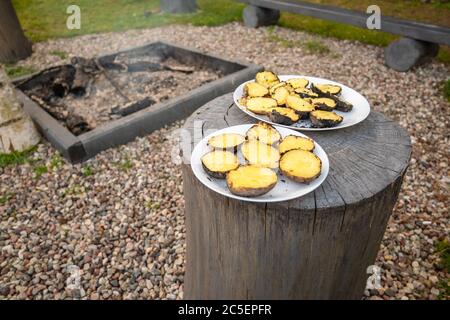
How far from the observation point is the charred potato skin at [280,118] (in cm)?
179

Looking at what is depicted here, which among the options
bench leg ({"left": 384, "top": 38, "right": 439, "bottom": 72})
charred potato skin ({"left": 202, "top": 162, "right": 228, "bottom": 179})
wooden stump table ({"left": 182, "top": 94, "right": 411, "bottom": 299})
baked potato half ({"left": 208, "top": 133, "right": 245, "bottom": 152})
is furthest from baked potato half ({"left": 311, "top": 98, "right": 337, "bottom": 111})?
bench leg ({"left": 384, "top": 38, "right": 439, "bottom": 72})

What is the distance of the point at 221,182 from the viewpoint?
1.45 metres

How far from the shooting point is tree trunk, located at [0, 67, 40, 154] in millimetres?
3439

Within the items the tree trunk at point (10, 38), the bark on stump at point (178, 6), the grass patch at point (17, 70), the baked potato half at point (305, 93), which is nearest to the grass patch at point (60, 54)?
the tree trunk at point (10, 38)

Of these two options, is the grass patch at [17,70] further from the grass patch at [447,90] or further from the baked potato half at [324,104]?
the grass patch at [447,90]

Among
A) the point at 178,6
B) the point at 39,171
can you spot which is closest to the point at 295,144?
the point at 39,171

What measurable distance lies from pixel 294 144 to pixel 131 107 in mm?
3005

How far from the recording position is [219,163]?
4.78ft

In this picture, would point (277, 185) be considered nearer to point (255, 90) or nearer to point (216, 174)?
point (216, 174)

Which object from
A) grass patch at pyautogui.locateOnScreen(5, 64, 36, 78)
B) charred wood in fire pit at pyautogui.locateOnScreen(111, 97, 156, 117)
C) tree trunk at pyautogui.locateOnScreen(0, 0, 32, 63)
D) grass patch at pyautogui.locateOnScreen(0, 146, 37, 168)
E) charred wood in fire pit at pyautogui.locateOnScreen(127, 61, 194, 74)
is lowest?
grass patch at pyautogui.locateOnScreen(0, 146, 37, 168)

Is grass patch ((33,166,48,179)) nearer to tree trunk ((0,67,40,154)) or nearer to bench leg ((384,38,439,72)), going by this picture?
tree trunk ((0,67,40,154))

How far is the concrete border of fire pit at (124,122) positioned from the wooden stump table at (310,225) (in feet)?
6.77

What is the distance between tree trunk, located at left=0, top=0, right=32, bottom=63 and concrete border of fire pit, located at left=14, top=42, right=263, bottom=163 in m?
1.88
